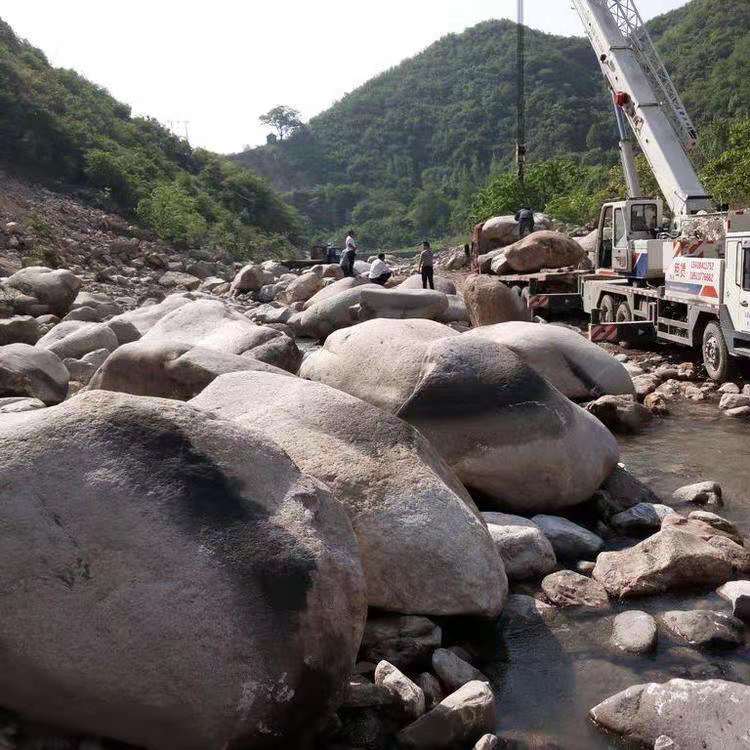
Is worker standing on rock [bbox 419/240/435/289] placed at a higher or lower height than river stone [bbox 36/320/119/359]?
higher

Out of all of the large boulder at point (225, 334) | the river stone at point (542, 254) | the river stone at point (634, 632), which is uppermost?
the river stone at point (542, 254)

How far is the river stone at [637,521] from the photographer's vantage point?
6.18 metres

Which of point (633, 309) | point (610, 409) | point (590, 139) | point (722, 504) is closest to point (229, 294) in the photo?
point (633, 309)

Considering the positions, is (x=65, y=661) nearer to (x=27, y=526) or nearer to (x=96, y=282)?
(x=27, y=526)

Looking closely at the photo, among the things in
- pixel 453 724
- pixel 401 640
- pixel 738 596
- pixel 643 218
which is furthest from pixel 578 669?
pixel 643 218

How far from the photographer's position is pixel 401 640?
4258 mm

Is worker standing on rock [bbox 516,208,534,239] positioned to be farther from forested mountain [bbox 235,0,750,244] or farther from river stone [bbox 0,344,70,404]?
forested mountain [bbox 235,0,750,244]

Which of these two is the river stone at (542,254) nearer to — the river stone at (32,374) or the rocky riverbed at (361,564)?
the rocky riverbed at (361,564)

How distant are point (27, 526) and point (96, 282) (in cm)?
2095

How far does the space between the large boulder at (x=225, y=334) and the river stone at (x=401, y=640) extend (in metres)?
5.04

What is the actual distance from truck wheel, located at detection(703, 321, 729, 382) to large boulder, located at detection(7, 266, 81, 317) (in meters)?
12.6

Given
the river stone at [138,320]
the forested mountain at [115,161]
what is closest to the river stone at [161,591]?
the river stone at [138,320]

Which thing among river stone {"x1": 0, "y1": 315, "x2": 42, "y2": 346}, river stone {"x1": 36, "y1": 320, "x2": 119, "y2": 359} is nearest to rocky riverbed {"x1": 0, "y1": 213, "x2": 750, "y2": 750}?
river stone {"x1": 36, "y1": 320, "x2": 119, "y2": 359}

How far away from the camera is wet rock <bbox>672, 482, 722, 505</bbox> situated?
6.86 meters
